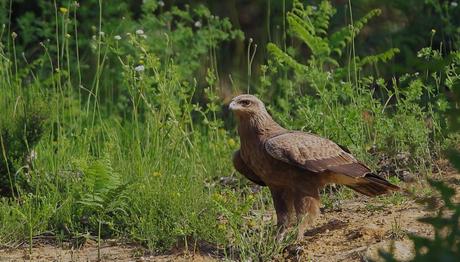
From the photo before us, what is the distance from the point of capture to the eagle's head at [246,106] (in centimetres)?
778

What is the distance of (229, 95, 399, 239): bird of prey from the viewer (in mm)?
7391

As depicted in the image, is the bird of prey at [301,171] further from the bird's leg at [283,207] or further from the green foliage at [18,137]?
the green foliage at [18,137]

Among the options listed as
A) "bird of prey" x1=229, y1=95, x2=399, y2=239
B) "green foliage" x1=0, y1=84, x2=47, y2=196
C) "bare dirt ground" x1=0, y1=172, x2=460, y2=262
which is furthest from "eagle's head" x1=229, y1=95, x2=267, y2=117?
"green foliage" x1=0, y1=84, x2=47, y2=196

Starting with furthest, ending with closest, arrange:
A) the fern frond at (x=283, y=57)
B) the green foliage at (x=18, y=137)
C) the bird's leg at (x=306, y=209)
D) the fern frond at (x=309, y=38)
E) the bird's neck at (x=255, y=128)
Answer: the fern frond at (x=309, y=38)
the fern frond at (x=283, y=57)
the green foliage at (x=18, y=137)
the bird's neck at (x=255, y=128)
the bird's leg at (x=306, y=209)

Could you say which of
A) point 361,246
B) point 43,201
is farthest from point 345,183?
point 43,201

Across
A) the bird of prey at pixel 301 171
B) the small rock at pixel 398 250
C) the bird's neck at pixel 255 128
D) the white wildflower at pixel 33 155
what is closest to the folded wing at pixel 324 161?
the bird of prey at pixel 301 171

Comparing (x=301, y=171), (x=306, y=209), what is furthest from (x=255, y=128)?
(x=306, y=209)

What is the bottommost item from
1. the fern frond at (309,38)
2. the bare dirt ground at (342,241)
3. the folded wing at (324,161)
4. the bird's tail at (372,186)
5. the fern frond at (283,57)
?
the bare dirt ground at (342,241)

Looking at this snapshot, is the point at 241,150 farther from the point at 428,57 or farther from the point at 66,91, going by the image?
the point at 66,91

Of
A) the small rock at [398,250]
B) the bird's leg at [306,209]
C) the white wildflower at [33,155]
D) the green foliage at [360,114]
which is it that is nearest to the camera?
the small rock at [398,250]

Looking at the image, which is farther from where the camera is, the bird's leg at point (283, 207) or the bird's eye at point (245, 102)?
the bird's eye at point (245, 102)

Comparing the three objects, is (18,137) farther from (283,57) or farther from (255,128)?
(283,57)

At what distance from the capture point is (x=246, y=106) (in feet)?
25.6

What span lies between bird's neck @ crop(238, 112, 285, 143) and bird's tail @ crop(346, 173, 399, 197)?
626mm
